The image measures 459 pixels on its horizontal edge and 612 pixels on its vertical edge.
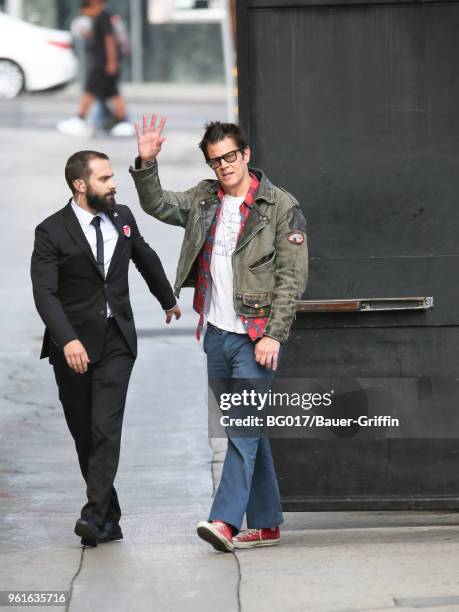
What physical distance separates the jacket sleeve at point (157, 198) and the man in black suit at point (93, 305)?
26 cm

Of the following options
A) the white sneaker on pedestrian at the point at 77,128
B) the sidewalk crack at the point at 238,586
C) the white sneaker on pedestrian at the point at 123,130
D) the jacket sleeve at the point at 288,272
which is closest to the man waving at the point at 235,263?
the jacket sleeve at the point at 288,272

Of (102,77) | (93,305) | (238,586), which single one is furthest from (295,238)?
(102,77)

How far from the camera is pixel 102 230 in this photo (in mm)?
6836

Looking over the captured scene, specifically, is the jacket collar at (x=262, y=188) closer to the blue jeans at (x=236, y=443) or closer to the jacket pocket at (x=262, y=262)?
the jacket pocket at (x=262, y=262)

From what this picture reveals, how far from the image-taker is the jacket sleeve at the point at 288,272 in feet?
21.0

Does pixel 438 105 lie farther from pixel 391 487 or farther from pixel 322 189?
pixel 391 487

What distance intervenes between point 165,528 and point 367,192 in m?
1.83

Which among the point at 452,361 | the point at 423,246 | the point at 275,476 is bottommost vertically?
the point at 275,476

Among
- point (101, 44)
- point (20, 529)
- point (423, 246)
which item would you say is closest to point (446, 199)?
point (423, 246)

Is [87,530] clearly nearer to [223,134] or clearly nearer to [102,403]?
[102,403]

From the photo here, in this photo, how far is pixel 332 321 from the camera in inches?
273

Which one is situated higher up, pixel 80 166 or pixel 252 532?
pixel 80 166

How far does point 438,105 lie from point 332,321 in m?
1.06

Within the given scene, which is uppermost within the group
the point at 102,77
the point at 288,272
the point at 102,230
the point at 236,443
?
the point at 102,230
